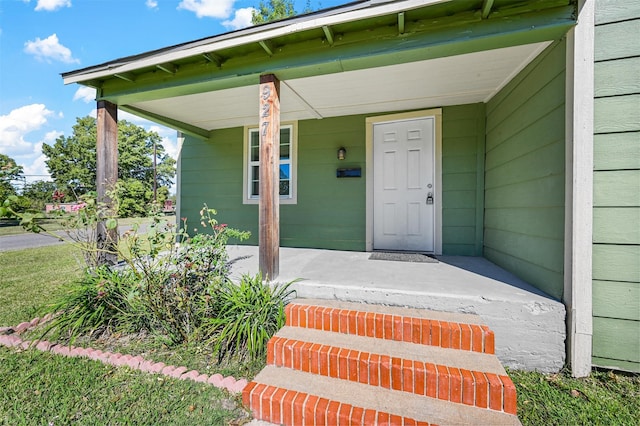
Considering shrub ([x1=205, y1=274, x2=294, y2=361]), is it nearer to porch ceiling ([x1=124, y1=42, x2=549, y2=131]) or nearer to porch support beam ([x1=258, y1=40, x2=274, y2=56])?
porch support beam ([x1=258, y1=40, x2=274, y2=56])

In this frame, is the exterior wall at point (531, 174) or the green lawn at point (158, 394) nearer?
the green lawn at point (158, 394)

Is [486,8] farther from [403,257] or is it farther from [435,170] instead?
[403,257]

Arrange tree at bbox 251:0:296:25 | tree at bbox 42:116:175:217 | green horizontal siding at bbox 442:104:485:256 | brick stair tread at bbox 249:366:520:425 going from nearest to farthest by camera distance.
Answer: brick stair tread at bbox 249:366:520:425, green horizontal siding at bbox 442:104:485:256, tree at bbox 251:0:296:25, tree at bbox 42:116:175:217

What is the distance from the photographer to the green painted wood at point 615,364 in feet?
5.89

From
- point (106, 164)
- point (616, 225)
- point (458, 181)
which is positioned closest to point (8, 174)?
point (106, 164)

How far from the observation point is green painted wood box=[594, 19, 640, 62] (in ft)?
5.85

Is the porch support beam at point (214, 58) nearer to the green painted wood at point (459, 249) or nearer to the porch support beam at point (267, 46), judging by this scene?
the porch support beam at point (267, 46)

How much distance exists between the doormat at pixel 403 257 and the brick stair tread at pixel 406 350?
63.2 inches

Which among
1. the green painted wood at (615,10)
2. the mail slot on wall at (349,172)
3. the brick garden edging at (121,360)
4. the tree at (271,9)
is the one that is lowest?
the brick garden edging at (121,360)

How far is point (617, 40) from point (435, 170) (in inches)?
82.7

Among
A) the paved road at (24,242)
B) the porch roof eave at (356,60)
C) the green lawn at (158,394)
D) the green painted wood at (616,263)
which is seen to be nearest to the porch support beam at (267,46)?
the porch roof eave at (356,60)

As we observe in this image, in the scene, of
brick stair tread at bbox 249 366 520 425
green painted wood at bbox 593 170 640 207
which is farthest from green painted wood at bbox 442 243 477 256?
brick stair tread at bbox 249 366 520 425

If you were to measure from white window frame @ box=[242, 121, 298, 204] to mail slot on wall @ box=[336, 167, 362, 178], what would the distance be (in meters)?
0.75

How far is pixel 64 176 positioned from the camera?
2353 centimetres
